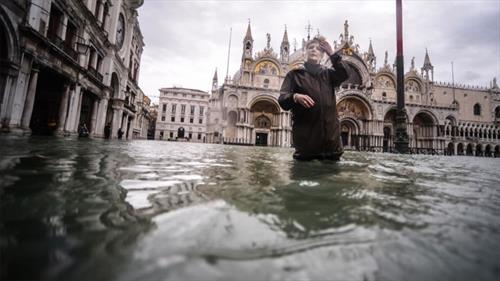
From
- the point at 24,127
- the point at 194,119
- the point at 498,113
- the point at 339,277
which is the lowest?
the point at 339,277

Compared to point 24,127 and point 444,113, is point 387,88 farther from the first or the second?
point 24,127

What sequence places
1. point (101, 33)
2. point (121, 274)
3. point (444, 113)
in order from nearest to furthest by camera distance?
point (121, 274) < point (101, 33) < point (444, 113)

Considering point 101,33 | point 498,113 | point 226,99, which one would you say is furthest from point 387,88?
point 101,33

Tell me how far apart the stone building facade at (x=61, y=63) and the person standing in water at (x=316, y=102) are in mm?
9008

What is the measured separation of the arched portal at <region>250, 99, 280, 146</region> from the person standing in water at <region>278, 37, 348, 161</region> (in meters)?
26.7

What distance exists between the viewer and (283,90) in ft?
11.7

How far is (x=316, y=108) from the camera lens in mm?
3465

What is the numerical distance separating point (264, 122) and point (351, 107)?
12.3 meters

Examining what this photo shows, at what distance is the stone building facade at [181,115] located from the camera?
50656 millimetres

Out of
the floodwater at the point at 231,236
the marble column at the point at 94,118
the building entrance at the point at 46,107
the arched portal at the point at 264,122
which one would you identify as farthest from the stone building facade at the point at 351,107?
the floodwater at the point at 231,236

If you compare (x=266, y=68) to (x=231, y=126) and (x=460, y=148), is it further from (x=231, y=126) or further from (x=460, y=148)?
(x=460, y=148)

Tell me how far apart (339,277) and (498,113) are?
2519 inches

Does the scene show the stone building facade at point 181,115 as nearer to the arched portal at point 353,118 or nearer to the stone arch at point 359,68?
the arched portal at point 353,118

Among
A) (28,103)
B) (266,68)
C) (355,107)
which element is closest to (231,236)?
(28,103)
